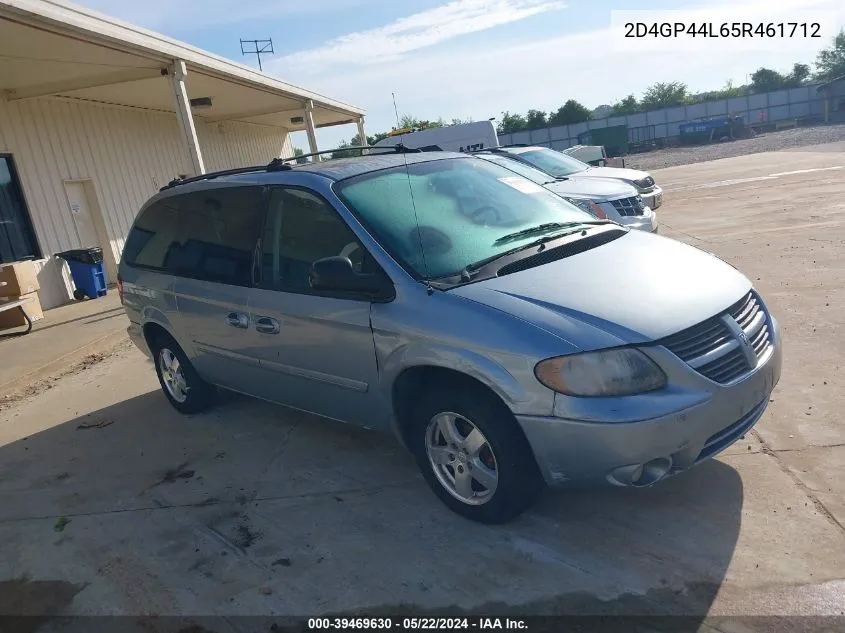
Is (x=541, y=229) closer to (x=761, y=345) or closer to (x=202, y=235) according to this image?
(x=761, y=345)

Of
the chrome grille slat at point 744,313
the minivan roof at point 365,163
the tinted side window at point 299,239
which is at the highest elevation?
the minivan roof at point 365,163

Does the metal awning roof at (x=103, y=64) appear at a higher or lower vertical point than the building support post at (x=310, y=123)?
higher

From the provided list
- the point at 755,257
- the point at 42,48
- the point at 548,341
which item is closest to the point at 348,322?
the point at 548,341

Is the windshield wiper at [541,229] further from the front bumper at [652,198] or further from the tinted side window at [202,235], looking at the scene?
the front bumper at [652,198]

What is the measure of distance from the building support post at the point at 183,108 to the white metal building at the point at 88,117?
0.02 metres

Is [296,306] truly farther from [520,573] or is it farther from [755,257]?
[755,257]

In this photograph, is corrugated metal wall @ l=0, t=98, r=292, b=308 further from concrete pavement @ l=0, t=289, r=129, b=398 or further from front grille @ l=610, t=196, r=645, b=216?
front grille @ l=610, t=196, r=645, b=216

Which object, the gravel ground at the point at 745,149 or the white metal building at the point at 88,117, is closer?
the white metal building at the point at 88,117

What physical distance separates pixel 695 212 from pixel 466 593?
12229 millimetres

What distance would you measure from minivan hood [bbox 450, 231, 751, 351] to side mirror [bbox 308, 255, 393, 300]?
0.42m

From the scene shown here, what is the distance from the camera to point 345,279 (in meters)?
3.38

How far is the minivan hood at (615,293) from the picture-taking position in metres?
2.87

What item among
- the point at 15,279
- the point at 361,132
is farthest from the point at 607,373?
the point at 361,132

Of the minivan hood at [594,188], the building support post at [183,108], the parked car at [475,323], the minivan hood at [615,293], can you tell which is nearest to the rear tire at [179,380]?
the parked car at [475,323]
